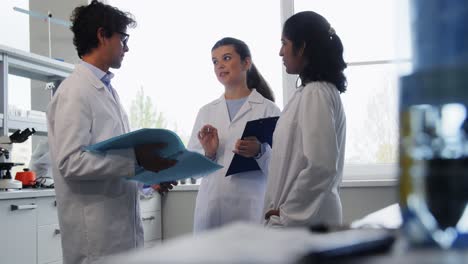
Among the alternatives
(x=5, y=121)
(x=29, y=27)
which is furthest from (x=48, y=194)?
(x=29, y=27)

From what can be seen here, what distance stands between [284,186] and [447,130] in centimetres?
127

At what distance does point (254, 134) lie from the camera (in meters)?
2.21

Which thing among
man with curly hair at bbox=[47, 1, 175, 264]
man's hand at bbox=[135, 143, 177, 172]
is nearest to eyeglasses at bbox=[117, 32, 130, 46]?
man with curly hair at bbox=[47, 1, 175, 264]

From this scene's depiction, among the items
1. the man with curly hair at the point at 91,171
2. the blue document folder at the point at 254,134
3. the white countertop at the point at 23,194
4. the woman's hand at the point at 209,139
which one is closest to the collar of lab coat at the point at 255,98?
the woman's hand at the point at 209,139

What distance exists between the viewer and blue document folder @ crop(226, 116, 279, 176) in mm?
2158

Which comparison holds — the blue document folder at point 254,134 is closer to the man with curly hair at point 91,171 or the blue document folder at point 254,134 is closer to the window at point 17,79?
the man with curly hair at point 91,171

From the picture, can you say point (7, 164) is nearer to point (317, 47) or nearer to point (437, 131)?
point (317, 47)

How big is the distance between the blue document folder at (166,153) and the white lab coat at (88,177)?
57 millimetres

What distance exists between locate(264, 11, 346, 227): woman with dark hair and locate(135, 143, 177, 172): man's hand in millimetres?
353

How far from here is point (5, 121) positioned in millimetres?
3297

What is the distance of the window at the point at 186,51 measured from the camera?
14.0 feet

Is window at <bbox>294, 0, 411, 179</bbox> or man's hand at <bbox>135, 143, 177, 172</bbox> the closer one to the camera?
man's hand at <bbox>135, 143, 177, 172</bbox>

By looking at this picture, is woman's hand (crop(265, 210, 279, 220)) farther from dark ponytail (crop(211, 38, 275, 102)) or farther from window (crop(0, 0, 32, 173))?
window (crop(0, 0, 32, 173))

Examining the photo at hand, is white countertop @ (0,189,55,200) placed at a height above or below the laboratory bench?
above
